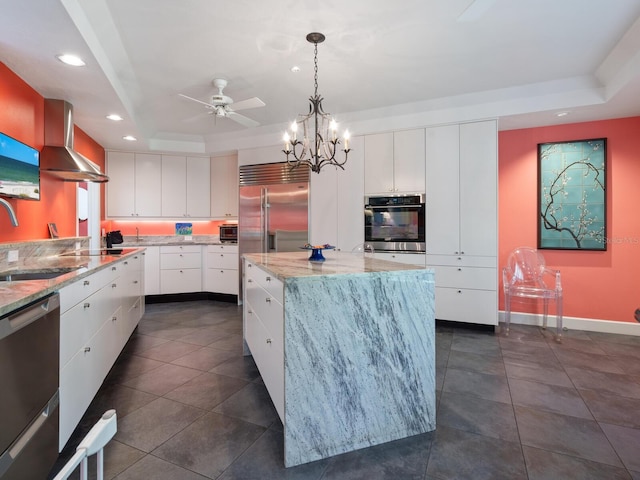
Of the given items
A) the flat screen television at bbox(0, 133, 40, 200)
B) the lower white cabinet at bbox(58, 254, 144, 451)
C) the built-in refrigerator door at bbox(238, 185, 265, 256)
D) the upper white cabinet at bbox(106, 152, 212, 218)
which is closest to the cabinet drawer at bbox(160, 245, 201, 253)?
the upper white cabinet at bbox(106, 152, 212, 218)

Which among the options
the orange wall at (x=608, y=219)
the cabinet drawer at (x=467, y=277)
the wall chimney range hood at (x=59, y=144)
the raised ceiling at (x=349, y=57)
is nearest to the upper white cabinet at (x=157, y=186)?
the raised ceiling at (x=349, y=57)

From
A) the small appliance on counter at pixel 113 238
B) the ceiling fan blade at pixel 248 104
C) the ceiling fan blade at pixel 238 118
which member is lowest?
the small appliance on counter at pixel 113 238

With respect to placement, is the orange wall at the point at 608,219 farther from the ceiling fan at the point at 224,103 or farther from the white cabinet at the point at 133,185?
the white cabinet at the point at 133,185

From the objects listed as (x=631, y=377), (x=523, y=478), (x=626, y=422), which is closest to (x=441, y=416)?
(x=523, y=478)

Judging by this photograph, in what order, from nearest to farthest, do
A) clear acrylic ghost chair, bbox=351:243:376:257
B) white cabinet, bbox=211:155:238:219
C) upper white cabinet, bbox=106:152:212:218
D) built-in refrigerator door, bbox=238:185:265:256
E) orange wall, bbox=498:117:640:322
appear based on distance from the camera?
orange wall, bbox=498:117:640:322 → clear acrylic ghost chair, bbox=351:243:376:257 → built-in refrigerator door, bbox=238:185:265:256 → upper white cabinet, bbox=106:152:212:218 → white cabinet, bbox=211:155:238:219

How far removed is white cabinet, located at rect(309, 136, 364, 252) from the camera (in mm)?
4297

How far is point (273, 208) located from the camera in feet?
16.2

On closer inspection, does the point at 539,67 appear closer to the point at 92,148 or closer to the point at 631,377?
the point at 631,377

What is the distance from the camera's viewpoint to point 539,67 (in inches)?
122

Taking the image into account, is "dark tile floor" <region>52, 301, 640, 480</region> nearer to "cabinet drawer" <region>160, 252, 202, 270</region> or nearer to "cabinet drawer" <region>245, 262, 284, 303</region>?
"cabinet drawer" <region>245, 262, 284, 303</region>

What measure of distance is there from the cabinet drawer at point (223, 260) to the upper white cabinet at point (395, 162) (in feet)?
7.91

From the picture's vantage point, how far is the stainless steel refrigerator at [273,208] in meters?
4.72

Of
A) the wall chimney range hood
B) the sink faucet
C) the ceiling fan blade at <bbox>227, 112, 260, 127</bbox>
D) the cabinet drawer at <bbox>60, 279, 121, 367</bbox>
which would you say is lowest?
the cabinet drawer at <bbox>60, 279, 121, 367</bbox>

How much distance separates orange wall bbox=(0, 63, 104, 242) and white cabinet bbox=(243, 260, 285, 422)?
6.00ft
